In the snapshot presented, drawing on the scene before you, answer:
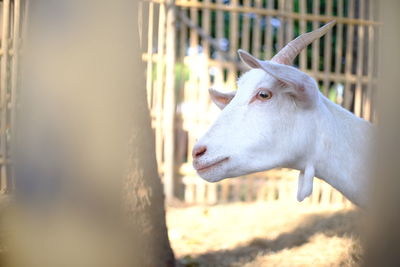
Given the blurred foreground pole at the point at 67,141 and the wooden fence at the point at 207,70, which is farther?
the wooden fence at the point at 207,70

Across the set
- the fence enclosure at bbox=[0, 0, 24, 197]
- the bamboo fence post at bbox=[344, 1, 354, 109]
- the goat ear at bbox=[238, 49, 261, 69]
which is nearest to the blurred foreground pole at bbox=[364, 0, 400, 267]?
the goat ear at bbox=[238, 49, 261, 69]

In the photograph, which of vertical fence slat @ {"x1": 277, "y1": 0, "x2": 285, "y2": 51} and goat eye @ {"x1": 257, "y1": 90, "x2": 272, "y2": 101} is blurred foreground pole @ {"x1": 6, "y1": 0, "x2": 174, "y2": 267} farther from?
vertical fence slat @ {"x1": 277, "y1": 0, "x2": 285, "y2": 51}

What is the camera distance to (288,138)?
7.69 ft

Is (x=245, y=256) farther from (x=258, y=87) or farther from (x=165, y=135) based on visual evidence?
(x=165, y=135)

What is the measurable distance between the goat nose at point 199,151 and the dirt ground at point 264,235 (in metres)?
1.59

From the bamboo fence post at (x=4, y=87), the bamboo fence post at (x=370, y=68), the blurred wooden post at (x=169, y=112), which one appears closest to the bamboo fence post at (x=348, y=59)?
the bamboo fence post at (x=370, y=68)

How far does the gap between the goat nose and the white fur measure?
1cm

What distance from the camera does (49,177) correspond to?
1859 mm

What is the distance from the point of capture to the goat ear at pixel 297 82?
2.14 meters

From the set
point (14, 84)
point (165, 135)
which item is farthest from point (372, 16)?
point (14, 84)

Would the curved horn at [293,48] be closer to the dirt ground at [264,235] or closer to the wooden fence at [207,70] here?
the dirt ground at [264,235]

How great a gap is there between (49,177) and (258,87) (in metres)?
1.09

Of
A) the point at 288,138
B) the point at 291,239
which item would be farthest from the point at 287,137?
the point at 291,239

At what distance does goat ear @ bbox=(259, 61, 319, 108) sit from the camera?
2144 mm
